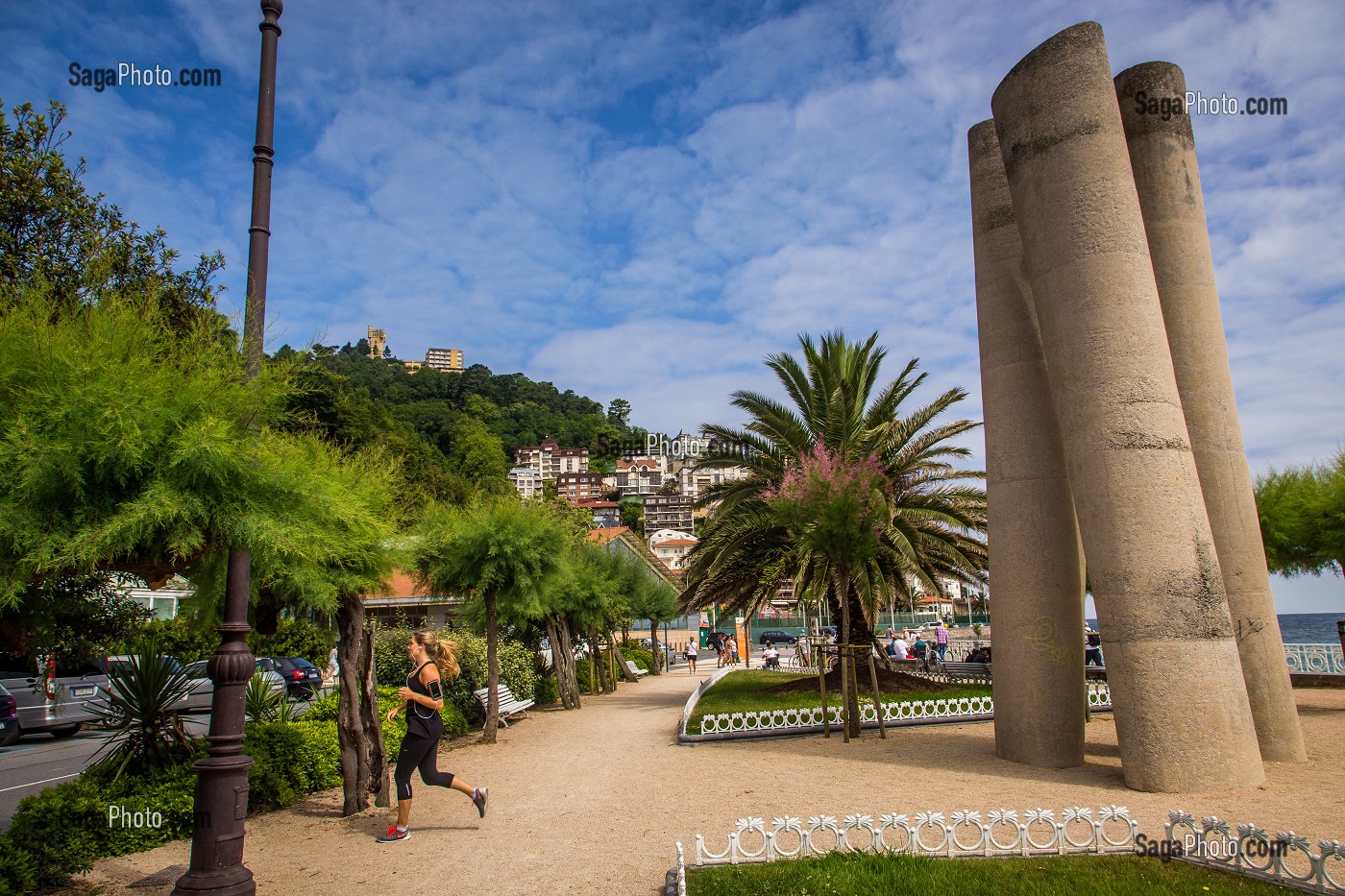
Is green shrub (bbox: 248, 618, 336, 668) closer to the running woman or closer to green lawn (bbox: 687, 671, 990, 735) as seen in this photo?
green lawn (bbox: 687, 671, 990, 735)

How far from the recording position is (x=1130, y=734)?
7992 mm

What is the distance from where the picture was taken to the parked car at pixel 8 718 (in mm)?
15281

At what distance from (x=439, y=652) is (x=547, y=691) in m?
15.1

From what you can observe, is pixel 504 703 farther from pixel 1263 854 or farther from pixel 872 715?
pixel 1263 854

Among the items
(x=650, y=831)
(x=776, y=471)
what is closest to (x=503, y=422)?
(x=776, y=471)

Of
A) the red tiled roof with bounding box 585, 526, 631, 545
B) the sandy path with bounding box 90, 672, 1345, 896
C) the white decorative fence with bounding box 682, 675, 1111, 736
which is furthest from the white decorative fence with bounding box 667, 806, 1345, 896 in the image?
the red tiled roof with bounding box 585, 526, 631, 545

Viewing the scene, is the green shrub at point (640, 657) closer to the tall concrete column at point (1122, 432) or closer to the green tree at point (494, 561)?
the green tree at point (494, 561)

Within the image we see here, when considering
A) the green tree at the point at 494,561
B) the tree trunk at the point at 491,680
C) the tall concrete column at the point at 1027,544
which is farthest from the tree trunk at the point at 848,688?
the tree trunk at the point at 491,680

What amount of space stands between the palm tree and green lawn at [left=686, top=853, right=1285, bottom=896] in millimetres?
11006

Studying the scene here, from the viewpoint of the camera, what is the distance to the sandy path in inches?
251

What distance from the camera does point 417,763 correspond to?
754 centimetres

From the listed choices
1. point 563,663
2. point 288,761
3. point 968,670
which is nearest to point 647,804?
point 288,761

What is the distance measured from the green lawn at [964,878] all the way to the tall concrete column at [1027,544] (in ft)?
12.8

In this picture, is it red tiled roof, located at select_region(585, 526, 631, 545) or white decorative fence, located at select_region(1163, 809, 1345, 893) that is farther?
red tiled roof, located at select_region(585, 526, 631, 545)
